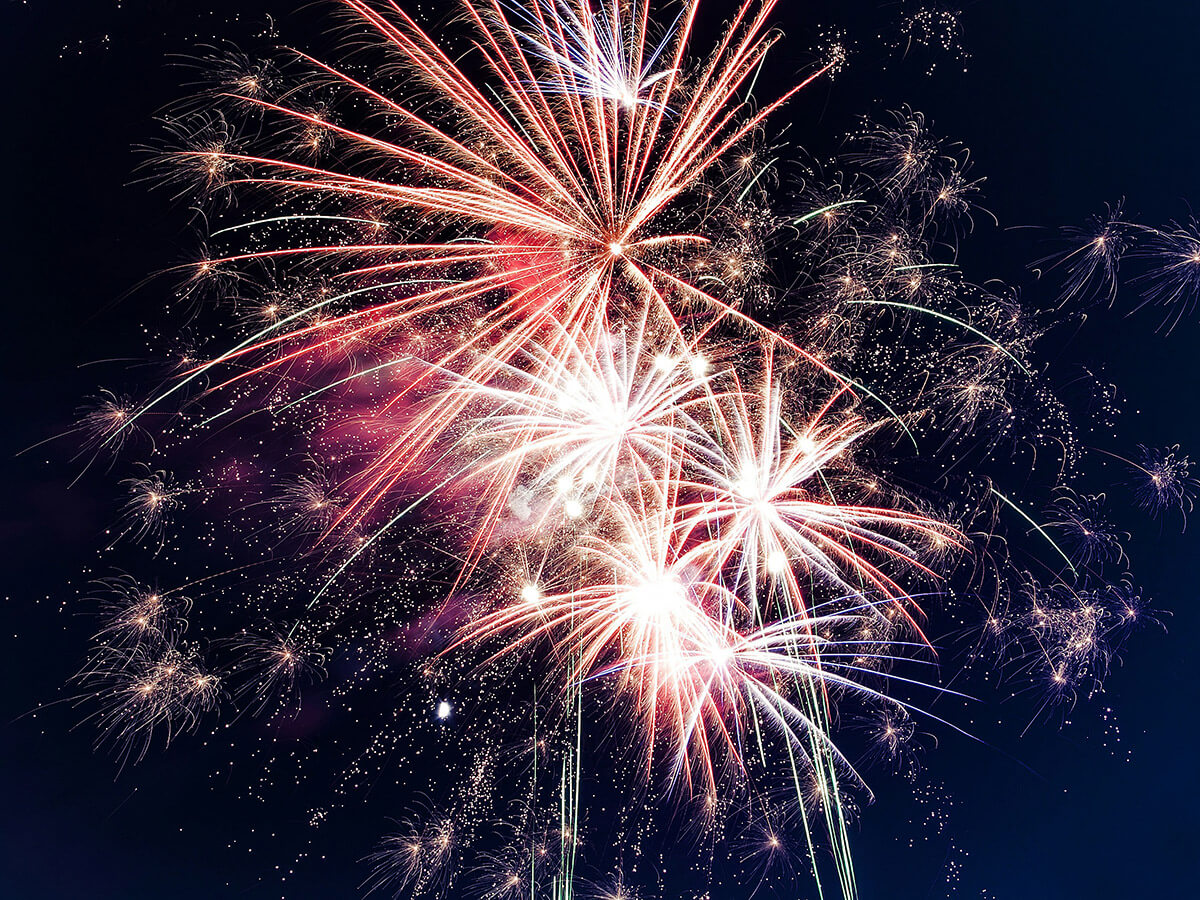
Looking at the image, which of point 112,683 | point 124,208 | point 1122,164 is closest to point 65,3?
point 124,208

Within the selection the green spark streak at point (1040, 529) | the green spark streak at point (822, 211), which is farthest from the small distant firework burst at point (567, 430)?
the green spark streak at point (1040, 529)

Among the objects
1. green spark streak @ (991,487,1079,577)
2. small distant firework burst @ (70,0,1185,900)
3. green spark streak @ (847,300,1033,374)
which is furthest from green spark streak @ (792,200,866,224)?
green spark streak @ (991,487,1079,577)

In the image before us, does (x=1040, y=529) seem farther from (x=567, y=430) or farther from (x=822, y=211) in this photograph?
(x=567, y=430)

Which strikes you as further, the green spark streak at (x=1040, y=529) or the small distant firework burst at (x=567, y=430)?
the green spark streak at (x=1040, y=529)

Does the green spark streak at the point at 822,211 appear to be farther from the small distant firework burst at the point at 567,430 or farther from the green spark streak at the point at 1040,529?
the green spark streak at the point at 1040,529

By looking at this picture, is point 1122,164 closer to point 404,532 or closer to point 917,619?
point 917,619

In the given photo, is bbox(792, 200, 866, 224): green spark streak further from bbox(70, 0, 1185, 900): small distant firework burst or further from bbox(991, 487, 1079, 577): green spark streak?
bbox(991, 487, 1079, 577): green spark streak

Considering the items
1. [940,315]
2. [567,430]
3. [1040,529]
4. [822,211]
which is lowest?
[1040,529]

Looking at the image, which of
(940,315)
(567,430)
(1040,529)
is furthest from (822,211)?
(1040,529)

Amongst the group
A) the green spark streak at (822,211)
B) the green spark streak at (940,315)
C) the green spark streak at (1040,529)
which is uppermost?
the green spark streak at (822,211)
